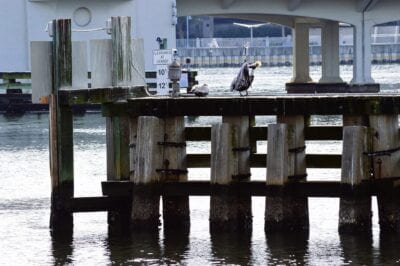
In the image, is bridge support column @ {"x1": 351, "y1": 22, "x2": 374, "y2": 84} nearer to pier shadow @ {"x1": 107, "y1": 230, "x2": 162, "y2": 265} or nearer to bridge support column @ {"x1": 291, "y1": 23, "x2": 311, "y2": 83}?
bridge support column @ {"x1": 291, "y1": 23, "x2": 311, "y2": 83}

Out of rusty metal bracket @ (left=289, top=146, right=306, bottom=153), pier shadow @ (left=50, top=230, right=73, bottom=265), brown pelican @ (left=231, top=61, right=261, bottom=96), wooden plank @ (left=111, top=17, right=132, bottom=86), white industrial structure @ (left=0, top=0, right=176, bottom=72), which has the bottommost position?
pier shadow @ (left=50, top=230, right=73, bottom=265)

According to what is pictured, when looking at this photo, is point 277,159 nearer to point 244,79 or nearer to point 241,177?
point 241,177

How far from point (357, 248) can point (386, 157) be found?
1.62 metres

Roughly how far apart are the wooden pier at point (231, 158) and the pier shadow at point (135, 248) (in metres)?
0.24

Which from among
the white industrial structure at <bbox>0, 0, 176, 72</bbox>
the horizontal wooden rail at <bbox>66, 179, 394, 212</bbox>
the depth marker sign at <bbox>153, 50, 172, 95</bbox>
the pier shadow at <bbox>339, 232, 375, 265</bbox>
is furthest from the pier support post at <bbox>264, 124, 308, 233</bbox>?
the white industrial structure at <bbox>0, 0, 176, 72</bbox>

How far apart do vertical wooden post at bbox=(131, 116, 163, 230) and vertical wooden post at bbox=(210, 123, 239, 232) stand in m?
1.00

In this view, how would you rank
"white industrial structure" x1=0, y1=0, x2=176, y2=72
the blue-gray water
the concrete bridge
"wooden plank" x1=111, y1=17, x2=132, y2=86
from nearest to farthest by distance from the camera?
1. the blue-gray water
2. "wooden plank" x1=111, y1=17, x2=132, y2=86
3. "white industrial structure" x1=0, y1=0, x2=176, y2=72
4. the concrete bridge

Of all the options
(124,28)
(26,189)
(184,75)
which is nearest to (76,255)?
(124,28)

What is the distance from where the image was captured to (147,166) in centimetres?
2417

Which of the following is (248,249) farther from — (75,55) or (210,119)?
(210,119)

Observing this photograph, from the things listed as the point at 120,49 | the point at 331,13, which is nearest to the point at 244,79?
the point at 120,49

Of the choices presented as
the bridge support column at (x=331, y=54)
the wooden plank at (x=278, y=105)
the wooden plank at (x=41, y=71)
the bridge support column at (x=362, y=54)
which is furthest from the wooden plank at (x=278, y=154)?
the bridge support column at (x=331, y=54)

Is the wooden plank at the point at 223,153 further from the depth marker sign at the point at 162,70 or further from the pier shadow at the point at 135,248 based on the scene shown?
the depth marker sign at the point at 162,70

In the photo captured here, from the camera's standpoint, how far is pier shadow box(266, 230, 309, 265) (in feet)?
74.2
